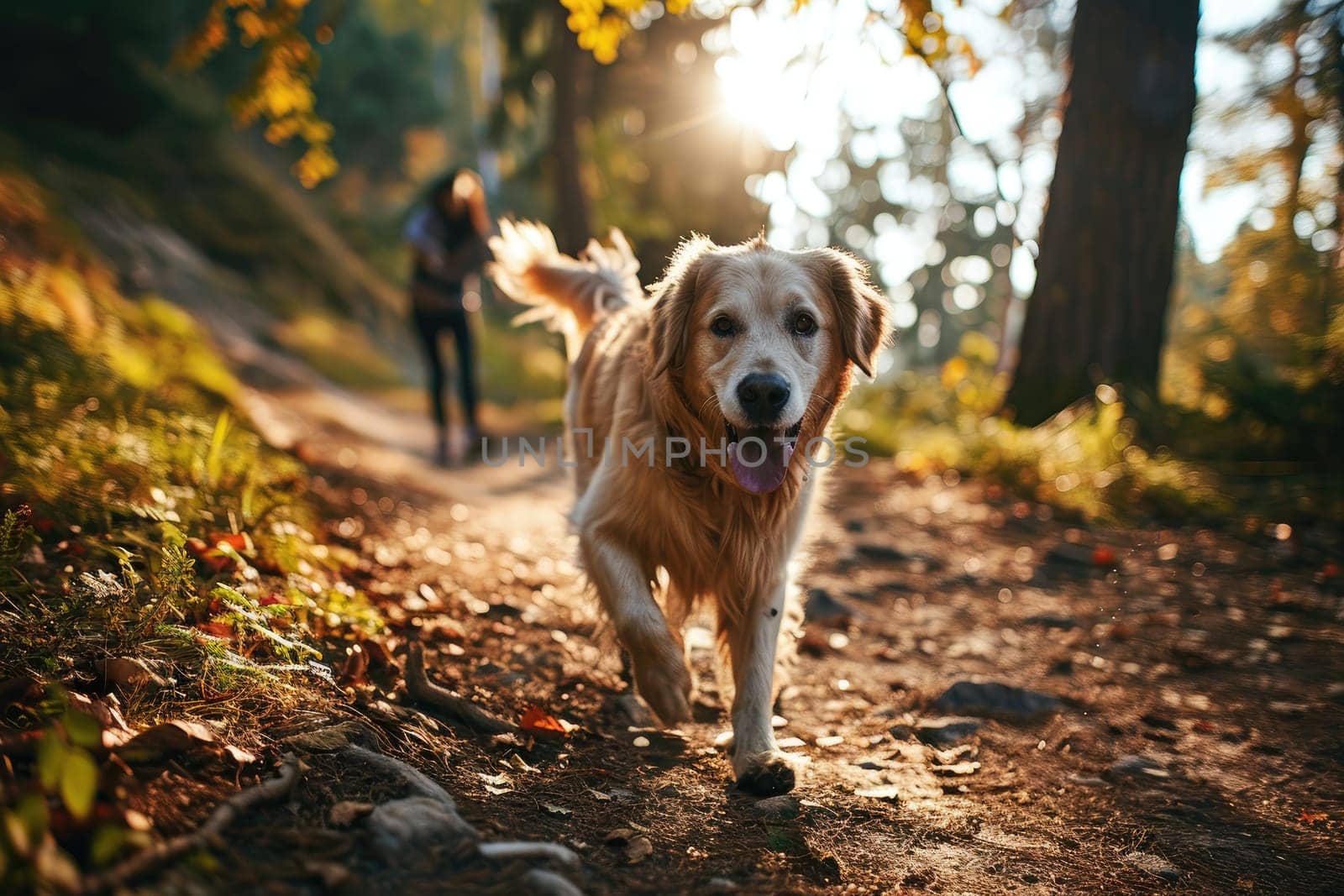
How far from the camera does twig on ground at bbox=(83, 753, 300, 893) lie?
4.39ft

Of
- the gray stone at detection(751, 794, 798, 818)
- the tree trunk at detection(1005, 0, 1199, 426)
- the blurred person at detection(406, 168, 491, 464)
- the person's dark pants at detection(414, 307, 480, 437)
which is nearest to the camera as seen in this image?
the gray stone at detection(751, 794, 798, 818)

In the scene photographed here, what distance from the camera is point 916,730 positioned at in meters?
3.23

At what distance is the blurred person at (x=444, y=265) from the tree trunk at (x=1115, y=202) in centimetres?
533

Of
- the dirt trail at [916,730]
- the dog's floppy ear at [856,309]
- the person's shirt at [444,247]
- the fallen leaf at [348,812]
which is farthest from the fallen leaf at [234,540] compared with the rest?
the person's shirt at [444,247]

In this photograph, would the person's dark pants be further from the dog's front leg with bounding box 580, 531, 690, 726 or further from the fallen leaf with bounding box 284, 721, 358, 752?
the fallen leaf with bounding box 284, 721, 358, 752

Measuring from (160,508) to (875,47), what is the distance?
144 inches

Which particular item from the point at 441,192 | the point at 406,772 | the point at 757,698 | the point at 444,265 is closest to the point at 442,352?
the point at 444,265

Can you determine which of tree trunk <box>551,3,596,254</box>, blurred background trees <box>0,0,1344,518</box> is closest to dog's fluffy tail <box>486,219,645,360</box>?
blurred background trees <box>0,0,1344,518</box>

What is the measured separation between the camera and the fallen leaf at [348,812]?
1813mm

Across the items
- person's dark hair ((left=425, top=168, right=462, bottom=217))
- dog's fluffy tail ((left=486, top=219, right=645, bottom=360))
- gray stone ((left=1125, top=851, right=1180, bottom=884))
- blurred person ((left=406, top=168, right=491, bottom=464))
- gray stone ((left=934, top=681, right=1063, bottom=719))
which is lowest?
gray stone ((left=1125, top=851, right=1180, bottom=884))

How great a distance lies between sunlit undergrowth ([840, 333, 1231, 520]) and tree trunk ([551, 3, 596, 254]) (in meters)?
4.68

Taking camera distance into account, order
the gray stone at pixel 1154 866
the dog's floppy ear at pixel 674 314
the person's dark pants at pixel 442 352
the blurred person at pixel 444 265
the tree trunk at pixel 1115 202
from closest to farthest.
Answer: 1. the gray stone at pixel 1154 866
2. the dog's floppy ear at pixel 674 314
3. the tree trunk at pixel 1115 202
4. the blurred person at pixel 444 265
5. the person's dark pants at pixel 442 352

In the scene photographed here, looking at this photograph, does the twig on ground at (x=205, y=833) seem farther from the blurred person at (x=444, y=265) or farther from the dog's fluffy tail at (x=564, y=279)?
the blurred person at (x=444, y=265)

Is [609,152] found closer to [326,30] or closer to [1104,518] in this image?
[326,30]
